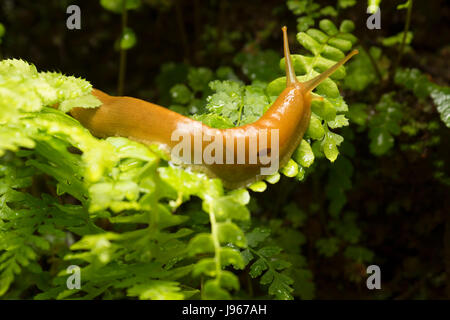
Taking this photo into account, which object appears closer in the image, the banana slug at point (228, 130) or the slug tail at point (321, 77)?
the banana slug at point (228, 130)

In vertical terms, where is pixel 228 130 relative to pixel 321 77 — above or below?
below

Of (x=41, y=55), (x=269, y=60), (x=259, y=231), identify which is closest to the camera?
(x=259, y=231)

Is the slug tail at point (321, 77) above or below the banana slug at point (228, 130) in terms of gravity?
above

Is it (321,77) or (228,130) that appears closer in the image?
(228,130)

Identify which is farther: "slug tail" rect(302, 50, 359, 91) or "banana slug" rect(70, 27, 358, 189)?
"slug tail" rect(302, 50, 359, 91)

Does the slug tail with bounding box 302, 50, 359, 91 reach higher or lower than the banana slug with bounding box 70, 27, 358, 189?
higher
